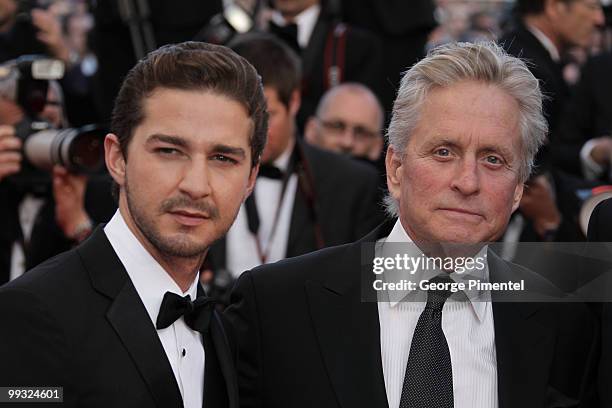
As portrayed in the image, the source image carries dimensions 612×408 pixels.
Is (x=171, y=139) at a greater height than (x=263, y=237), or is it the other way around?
(x=263, y=237)

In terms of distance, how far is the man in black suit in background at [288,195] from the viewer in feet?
15.2

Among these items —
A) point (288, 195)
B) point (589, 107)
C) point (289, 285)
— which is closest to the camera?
point (289, 285)

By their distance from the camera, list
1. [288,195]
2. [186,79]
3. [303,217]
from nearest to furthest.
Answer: [186,79] < [303,217] < [288,195]

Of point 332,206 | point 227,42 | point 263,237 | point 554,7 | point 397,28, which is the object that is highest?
point 397,28

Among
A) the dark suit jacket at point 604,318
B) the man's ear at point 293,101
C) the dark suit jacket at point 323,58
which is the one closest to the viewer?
the dark suit jacket at point 604,318

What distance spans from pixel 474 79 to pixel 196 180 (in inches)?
30.9

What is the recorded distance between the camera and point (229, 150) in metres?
2.88

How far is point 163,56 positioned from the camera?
2918mm

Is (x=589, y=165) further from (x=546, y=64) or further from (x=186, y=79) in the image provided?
(x=186, y=79)

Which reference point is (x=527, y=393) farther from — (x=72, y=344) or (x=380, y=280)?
(x=72, y=344)

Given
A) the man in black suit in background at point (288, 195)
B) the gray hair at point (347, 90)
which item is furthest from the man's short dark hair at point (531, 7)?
the man in black suit in background at point (288, 195)

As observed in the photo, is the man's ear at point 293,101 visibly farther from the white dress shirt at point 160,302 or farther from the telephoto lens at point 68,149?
the white dress shirt at point 160,302

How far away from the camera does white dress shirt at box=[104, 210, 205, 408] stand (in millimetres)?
2732

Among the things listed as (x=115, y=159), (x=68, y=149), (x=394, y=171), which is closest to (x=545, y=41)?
(x=68, y=149)
